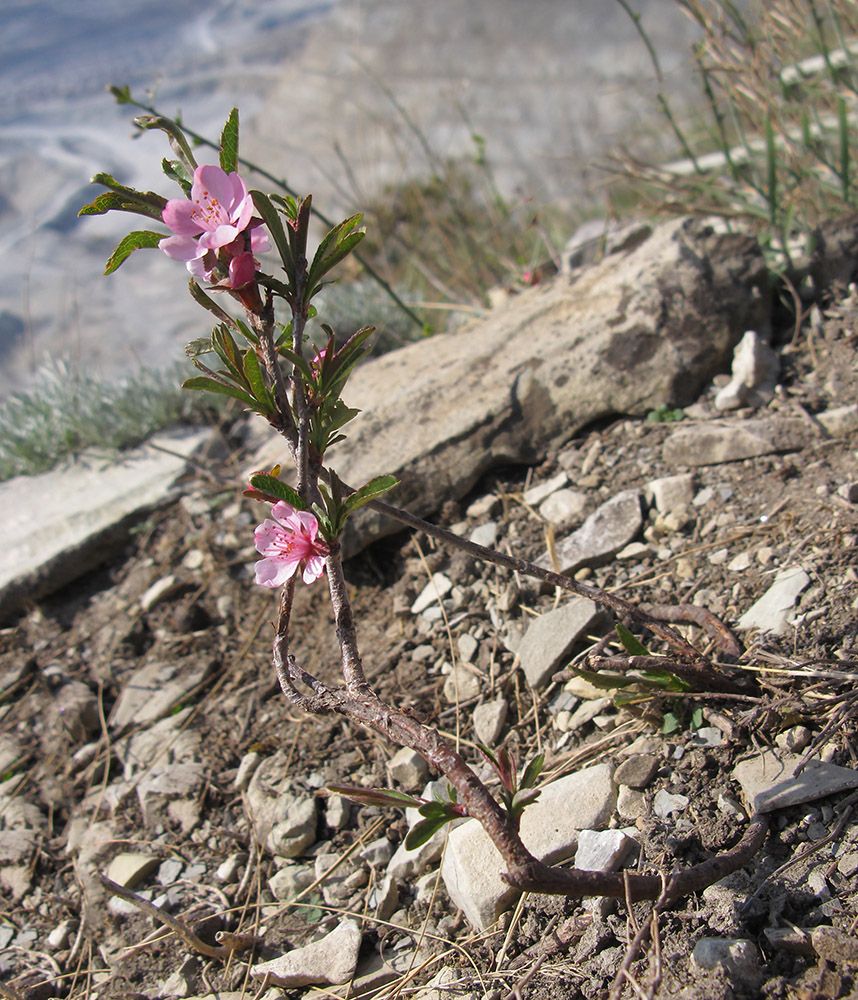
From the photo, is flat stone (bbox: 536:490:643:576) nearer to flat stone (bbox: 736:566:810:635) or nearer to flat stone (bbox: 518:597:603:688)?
flat stone (bbox: 518:597:603:688)

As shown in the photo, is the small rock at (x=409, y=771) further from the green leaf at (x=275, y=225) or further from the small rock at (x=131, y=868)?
the green leaf at (x=275, y=225)

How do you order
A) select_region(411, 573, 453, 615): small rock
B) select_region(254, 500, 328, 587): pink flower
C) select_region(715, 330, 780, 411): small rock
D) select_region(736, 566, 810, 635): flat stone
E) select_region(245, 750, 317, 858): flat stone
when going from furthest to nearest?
1. select_region(715, 330, 780, 411): small rock
2. select_region(411, 573, 453, 615): small rock
3. select_region(245, 750, 317, 858): flat stone
4. select_region(736, 566, 810, 635): flat stone
5. select_region(254, 500, 328, 587): pink flower

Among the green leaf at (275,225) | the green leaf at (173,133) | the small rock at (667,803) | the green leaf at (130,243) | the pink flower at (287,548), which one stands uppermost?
the green leaf at (173,133)

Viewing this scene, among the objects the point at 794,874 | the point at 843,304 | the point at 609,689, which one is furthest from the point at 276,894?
the point at 843,304

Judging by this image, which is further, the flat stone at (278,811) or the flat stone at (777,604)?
the flat stone at (278,811)

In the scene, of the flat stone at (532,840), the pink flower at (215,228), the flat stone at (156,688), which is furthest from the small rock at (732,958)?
the flat stone at (156,688)

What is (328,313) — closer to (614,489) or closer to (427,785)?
(614,489)

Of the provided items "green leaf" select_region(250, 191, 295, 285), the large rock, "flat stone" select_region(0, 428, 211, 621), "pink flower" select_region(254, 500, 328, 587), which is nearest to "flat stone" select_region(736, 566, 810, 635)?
the large rock
